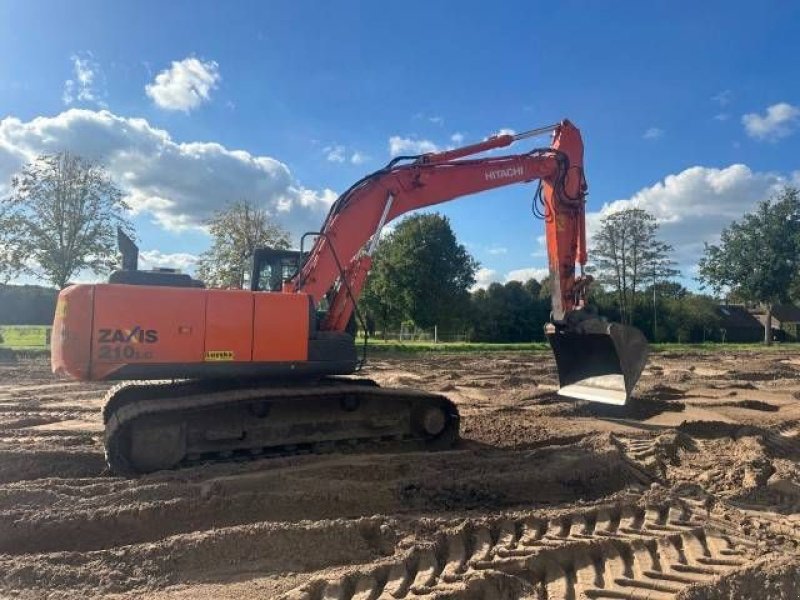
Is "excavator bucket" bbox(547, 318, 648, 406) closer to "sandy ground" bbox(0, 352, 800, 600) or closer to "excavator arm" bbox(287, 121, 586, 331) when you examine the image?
"excavator arm" bbox(287, 121, 586, 331)

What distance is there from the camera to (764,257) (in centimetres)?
4331

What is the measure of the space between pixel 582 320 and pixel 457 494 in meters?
4.54

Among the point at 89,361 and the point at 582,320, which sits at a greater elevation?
the point at 582,320

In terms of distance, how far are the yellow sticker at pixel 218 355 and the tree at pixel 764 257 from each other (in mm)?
43827

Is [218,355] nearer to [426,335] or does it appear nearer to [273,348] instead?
[273,348]

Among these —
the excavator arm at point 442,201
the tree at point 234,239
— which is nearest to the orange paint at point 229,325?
the excavator arm at point 442,201

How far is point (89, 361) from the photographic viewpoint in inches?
259

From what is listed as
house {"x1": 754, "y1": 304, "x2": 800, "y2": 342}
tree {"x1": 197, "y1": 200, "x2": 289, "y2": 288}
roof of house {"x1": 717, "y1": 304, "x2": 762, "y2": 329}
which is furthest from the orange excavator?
roof of house {"x1": 717, "y1": 304, "x2": 762, "y2": 329}

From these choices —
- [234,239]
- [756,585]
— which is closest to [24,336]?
[234,239]

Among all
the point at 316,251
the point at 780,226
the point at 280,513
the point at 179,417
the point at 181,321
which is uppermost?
the point at 780,226

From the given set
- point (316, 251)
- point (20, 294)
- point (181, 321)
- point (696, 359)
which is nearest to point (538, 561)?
point (181, 321)

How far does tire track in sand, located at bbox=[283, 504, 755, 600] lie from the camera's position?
154 inches

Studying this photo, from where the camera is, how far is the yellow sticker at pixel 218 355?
7031 millimetres

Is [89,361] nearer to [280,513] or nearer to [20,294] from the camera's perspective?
[280,513]
